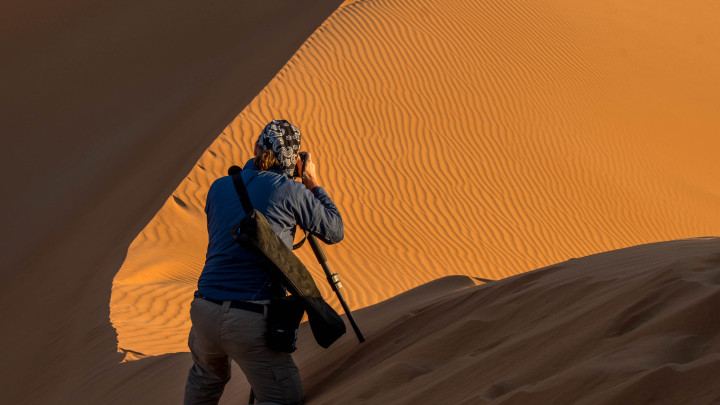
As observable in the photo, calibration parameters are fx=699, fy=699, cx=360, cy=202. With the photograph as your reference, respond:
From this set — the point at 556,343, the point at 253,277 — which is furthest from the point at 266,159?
the point at 556,343

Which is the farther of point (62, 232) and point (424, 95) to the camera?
point (424, 95)

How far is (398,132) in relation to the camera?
1376 cm

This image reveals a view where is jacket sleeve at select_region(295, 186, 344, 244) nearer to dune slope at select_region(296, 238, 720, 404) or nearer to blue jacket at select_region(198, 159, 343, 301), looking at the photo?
blue jacket at select_region(198, 159, 343, 301)

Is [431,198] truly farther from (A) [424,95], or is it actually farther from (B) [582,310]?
(B) [582,310]

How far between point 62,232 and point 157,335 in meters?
6.73

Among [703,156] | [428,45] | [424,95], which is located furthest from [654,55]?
[424,95]

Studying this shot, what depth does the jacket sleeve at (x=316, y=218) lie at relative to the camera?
3076 mm

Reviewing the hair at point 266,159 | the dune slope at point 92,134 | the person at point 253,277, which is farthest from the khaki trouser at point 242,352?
the dune slope at point 92,134

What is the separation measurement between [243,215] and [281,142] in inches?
15.6

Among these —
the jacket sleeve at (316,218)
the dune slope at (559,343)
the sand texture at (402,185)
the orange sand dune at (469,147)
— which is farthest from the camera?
the orange sand dune at (469,147)

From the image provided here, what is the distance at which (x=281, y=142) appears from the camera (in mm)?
3201

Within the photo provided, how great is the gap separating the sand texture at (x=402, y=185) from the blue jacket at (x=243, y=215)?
25.4 inches

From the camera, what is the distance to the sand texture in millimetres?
2693

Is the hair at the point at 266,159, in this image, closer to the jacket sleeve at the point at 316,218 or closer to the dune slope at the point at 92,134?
the jacket sleeve at the point at 316,218
